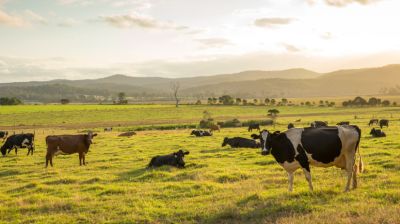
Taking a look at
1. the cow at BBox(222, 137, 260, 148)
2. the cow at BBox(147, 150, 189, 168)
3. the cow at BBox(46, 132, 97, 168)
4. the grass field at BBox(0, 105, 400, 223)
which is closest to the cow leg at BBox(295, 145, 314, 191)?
the grass field at BBox(0, 105, 400, 223)

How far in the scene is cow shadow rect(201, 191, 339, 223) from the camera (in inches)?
426

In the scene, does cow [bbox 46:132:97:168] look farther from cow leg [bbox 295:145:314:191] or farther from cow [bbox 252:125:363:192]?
cow leg [bbox 295:145:314:191]

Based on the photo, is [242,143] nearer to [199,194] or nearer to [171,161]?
[171,161]

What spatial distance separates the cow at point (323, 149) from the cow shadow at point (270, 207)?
87cm

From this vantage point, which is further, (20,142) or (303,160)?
(20,142)

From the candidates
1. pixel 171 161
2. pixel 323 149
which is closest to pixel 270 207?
pixel 323 149

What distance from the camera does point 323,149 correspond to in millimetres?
12992

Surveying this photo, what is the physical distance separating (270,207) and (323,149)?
115 inches

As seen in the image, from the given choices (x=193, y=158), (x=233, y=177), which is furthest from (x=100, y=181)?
(x=193, y=158)

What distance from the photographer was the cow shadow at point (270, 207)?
10820 mm

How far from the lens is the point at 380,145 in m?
27.5

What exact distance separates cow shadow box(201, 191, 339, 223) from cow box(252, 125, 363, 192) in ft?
2.86

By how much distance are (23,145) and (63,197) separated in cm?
1743

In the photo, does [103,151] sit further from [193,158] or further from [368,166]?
[368,166]
